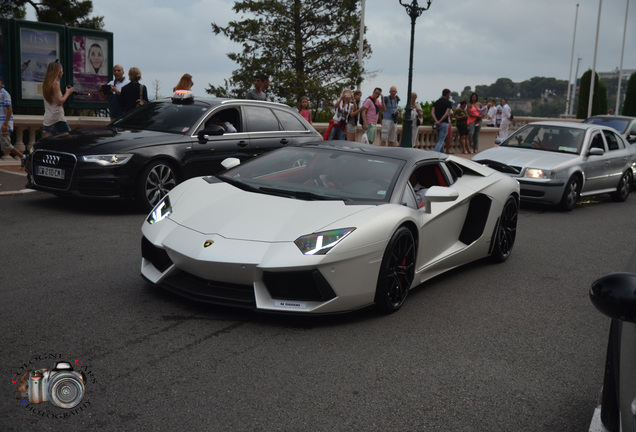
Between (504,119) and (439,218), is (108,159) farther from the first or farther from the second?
(504,119)

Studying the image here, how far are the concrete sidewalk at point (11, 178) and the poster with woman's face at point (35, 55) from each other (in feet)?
16.0

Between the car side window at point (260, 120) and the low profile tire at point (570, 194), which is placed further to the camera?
the low profile tire at point (570, 194)

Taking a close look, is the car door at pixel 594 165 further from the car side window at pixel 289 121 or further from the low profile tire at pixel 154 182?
the low profile tire at pixel 154 182

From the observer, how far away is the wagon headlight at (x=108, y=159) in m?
9.19

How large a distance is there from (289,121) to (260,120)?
2.12ft

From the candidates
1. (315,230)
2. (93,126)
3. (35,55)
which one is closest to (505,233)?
(315,230)

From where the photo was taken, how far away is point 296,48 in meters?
30.9

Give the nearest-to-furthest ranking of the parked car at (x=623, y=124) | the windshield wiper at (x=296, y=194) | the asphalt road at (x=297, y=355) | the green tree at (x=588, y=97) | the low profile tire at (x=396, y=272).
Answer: the asphalt road at (x=297, y=355), the low profile tire at (x=396, y=272), the windshield wiper at (x=296, y=194), the parked car at (x=623, y=124), the green tree at (x=588, y=97)

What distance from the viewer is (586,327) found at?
568 centimetres

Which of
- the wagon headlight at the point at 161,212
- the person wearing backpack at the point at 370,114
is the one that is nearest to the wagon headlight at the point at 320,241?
the wagon headlight at the point at 161,212

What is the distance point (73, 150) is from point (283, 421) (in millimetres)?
6581

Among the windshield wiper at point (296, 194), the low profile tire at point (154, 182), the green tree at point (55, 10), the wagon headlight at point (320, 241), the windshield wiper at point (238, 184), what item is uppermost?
the green tree at point (55, 10)

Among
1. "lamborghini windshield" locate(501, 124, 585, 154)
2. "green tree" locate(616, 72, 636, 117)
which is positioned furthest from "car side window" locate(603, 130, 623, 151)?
"green tree" locate(616, 72, 636, 117)

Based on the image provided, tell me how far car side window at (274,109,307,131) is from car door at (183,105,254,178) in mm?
875
